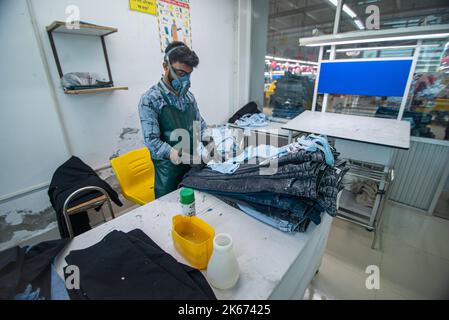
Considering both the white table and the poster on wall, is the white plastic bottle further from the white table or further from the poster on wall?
the poster on wall

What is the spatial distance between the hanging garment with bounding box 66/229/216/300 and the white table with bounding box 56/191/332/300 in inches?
2.7

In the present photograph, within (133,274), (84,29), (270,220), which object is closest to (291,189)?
(270,220)

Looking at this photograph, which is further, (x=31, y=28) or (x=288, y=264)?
(x=31, y=28)

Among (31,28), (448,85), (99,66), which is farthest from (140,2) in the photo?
(448,85)

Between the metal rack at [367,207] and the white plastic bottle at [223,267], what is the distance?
1.74 m

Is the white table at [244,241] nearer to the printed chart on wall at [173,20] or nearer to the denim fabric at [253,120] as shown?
the printed chart on wall at [173,20]

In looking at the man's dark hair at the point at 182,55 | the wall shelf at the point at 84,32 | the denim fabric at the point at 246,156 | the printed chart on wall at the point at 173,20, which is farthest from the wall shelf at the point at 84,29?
the denim fabric at the point at 246,156

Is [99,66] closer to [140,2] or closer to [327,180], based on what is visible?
[140,2]

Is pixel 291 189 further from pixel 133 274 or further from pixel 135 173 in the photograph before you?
pixel 135 173

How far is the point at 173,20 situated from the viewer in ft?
7.72

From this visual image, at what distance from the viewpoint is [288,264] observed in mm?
758

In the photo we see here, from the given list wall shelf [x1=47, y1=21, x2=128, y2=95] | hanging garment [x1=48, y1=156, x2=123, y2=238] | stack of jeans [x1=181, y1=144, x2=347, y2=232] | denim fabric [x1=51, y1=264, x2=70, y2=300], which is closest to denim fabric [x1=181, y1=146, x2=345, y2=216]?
stack of jeans [x1=181, y1=144, x2=347, y2=232]

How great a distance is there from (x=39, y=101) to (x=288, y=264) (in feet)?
6.77

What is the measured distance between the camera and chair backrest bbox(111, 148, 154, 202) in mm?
1758
